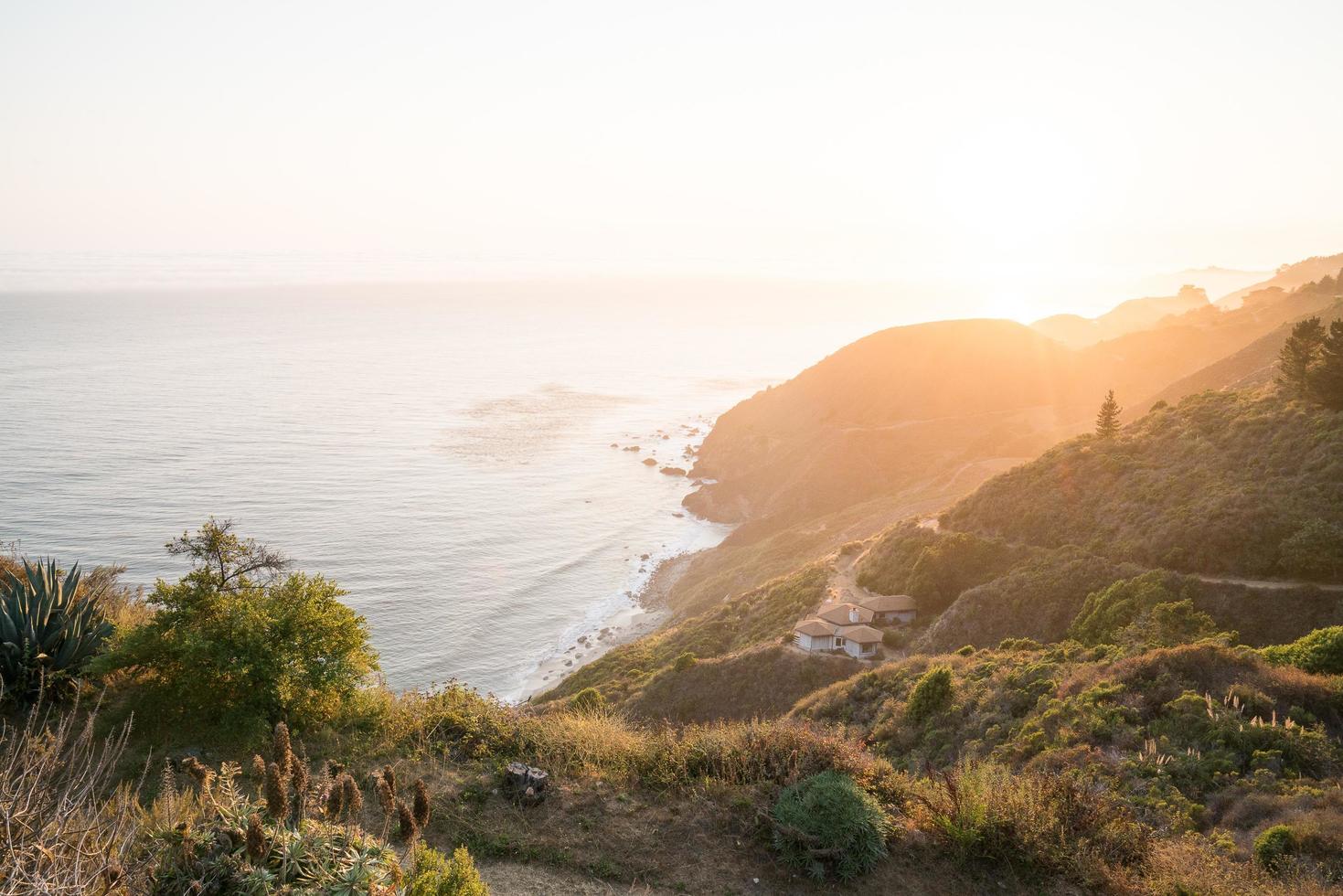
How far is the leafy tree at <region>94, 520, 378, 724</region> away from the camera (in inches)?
511

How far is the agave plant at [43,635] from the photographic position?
12820 millimetres

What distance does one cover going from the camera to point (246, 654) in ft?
43.2

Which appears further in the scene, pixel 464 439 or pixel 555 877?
pixel 464 439

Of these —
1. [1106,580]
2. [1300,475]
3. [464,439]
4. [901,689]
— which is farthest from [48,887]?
[464,439]

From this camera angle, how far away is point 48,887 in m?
5.79

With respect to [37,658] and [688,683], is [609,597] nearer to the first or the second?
[688,683]

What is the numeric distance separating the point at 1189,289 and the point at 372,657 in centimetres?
23539

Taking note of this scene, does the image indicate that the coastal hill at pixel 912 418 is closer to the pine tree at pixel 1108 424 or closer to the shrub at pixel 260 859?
the pine tree at pixel 1108 424

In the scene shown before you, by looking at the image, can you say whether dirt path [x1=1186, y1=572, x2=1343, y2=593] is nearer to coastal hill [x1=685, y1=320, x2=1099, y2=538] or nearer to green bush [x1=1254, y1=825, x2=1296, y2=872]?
green bush [x1=1254, y1=825, x2=1296, y2=872]

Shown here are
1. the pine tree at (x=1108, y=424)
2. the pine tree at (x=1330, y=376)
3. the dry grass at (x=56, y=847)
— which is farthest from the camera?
the pine tree at (x=1108, y=424)

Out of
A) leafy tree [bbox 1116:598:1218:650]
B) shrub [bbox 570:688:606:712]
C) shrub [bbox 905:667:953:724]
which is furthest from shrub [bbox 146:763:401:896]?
leafy tree [bbox 1116:598:1218:650]

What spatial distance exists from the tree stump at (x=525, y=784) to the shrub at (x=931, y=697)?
609 inches

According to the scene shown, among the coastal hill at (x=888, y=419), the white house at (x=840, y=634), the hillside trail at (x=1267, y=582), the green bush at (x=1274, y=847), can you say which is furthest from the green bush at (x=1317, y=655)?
the coastal hill at (x=888, y=419)

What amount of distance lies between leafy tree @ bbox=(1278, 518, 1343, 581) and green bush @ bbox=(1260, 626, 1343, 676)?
Answer: 9808mm
